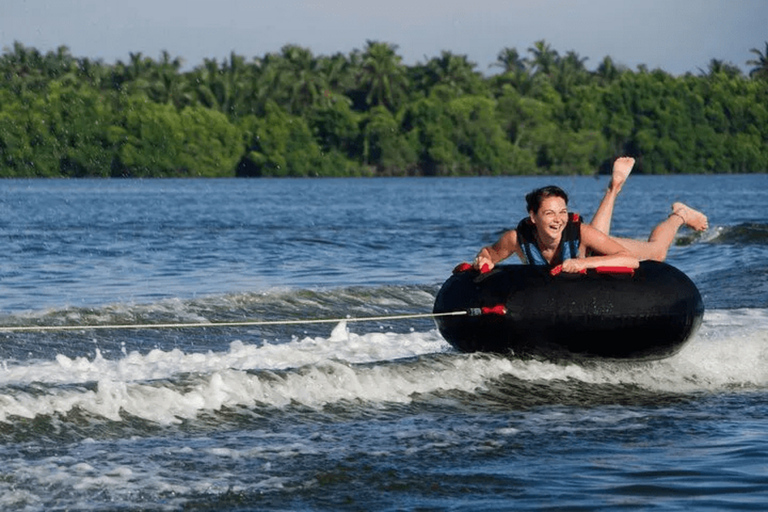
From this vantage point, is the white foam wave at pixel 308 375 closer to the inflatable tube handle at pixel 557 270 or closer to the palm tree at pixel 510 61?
the inflatable tube handle at pixel 557 270

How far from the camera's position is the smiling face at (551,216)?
966 centimetres

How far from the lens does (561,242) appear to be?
10023 mm

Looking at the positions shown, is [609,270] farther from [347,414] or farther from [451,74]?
[451,74]

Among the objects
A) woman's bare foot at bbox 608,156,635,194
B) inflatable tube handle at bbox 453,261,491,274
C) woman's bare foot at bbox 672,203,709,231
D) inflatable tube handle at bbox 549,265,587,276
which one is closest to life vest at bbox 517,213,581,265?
inflatable tube handle at bbox 549,265,587,276

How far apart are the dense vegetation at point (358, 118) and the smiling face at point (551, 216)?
4259 inches

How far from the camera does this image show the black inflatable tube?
9914 millimetres

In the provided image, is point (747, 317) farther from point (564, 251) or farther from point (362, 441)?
point (362, 441)

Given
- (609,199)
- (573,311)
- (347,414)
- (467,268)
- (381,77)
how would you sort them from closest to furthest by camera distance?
(347,414) → (573,311) → (467,268) → (609,199) → (381,77)

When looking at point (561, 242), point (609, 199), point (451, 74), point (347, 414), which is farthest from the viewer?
point (451, 74)

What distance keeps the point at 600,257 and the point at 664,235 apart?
1.17 meters

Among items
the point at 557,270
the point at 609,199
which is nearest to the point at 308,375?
the point at 557,270

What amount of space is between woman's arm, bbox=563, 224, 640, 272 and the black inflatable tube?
9cm

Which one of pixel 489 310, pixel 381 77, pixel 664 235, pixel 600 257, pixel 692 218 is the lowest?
pixel 489 310

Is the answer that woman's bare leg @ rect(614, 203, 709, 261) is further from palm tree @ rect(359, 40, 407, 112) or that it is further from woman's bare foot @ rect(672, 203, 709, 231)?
palm tree @ rect(359, 40, 407, 112)
